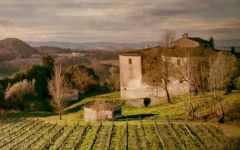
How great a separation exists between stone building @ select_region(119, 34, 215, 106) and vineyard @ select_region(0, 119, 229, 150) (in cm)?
1139

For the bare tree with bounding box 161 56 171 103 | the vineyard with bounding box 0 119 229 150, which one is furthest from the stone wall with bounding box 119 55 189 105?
the vineyard with bounding box 0 119 229 150

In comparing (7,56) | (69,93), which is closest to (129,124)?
(69,93)

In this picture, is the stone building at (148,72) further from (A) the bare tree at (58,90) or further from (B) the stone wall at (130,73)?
(A) the bare tree at (58,90)

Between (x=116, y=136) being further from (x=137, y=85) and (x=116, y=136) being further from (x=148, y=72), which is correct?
(x=137, y=85)

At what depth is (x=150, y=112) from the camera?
124ft

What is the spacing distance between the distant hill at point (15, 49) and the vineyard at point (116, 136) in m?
88.8

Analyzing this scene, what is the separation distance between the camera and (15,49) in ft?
424

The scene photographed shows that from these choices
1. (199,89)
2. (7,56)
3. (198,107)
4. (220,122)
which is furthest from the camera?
(7,56)

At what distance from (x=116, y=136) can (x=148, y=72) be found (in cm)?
1921

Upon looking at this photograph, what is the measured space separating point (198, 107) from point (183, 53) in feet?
35.3

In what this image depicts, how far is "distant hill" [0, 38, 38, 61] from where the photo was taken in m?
122

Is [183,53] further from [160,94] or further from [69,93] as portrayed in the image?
[69,93]

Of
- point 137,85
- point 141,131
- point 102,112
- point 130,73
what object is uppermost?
point 130,73

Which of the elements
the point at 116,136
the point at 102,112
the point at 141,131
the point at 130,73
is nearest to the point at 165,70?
the point at 130,73
